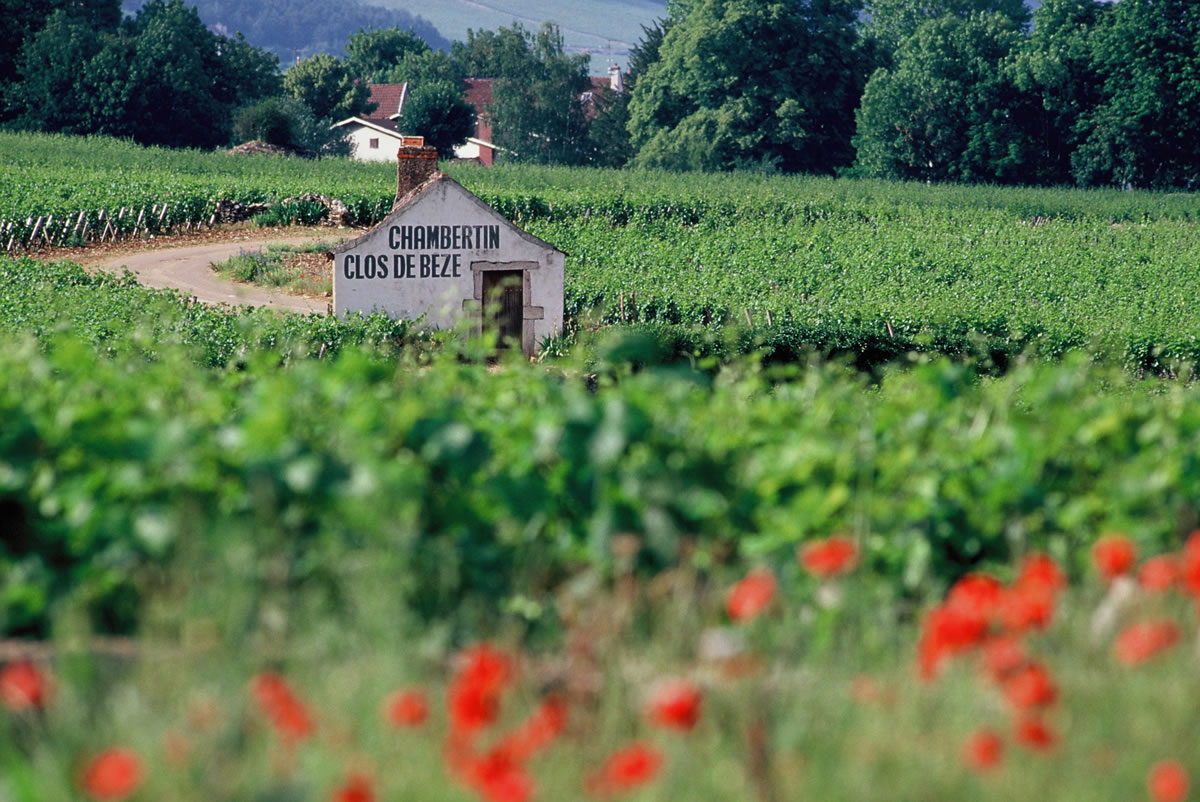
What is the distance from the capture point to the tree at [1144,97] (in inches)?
2657

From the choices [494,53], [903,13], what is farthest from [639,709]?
[494,53]

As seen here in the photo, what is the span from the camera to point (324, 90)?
8625 centimetres

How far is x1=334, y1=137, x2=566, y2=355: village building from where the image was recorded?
24.6 meters

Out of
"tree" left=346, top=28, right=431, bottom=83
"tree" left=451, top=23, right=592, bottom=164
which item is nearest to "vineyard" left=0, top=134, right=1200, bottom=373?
"tree" left=451, top=23, right=592, bottom=164

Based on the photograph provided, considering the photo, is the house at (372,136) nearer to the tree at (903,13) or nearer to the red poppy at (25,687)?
the tree at (903,13)

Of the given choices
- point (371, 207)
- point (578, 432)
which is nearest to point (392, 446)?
point (578, 432)

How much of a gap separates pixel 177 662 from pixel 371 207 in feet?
137

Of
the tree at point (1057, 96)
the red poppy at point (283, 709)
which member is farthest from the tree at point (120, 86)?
the red poppy at point (283, 709)

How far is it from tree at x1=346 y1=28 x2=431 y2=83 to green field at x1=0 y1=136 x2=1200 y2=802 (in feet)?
363

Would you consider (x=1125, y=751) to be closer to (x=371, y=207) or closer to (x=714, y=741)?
(x=714, y=741)

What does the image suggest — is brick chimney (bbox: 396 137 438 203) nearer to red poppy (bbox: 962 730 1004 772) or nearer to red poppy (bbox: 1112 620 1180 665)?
red poppy (bbox: 1112 620 1180 665)

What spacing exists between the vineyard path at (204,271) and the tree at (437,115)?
3221 centimetres

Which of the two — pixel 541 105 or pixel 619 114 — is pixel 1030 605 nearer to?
pixel 619 114

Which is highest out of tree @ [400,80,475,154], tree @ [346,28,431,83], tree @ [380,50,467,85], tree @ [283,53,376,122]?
tree @ [346,28,431,83]
